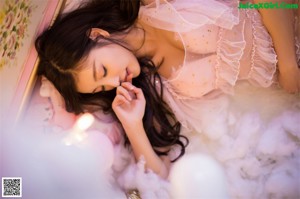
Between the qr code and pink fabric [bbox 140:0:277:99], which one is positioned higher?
pink fabric [bbox 140:0:277:99]

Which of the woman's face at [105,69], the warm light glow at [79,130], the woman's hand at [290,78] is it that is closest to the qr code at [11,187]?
the warm light glow at [79,130]

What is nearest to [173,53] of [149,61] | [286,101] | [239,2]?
[149,61]

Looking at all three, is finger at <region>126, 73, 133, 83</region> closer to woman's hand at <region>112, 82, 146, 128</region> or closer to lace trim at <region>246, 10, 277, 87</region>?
woman's hand at <region>112, 82, 146, 128</region>

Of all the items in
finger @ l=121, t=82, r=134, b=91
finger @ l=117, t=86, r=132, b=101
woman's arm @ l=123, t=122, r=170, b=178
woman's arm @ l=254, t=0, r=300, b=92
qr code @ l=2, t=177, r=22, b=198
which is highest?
woman's arm @ l=254, t=0, r=300, b=92

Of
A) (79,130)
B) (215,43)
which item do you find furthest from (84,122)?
(215,43)

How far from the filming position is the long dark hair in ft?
3.19

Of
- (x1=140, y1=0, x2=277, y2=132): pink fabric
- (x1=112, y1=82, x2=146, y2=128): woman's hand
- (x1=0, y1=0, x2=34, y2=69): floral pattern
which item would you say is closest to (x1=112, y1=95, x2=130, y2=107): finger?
(x1=112, y1=82, x2=146, y2=128): woman's hand

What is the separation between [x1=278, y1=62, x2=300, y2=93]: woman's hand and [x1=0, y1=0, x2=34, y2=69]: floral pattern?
1.98 ft

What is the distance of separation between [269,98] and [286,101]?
0.04 meters

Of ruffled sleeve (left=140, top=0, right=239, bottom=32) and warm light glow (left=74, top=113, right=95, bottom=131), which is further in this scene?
warm light glow (left=74, top=113, right=95, bottom=131)

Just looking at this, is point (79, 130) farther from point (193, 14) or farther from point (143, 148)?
point (193, 14)

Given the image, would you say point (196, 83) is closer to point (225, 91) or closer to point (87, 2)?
point (225, 91)

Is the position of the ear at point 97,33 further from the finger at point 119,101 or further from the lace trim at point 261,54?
the lace trim at point 261,54

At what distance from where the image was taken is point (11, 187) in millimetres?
1016
